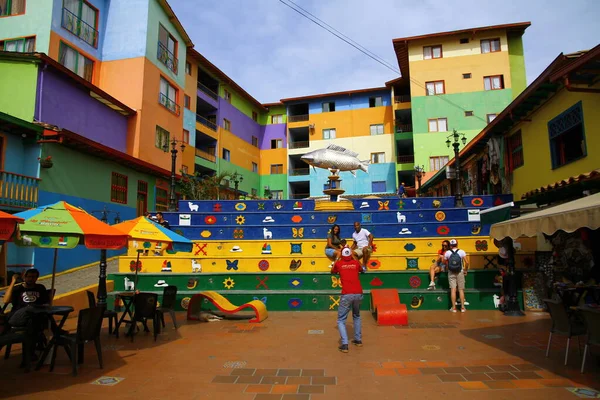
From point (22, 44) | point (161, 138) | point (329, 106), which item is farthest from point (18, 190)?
point (329, 106)

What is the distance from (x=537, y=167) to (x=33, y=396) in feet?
47.2

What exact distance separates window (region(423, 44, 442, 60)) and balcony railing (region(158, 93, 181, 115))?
65.2 feet

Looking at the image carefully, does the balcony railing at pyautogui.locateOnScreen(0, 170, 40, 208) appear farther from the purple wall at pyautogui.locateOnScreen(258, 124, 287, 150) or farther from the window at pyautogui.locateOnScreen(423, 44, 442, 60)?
the purple wall at pyautogui.locateOnScreen(258, 124, 287, 150)

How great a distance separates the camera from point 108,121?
2100 cm

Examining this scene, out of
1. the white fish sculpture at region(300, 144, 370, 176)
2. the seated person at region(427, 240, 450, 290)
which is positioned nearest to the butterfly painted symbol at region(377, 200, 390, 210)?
the white fish sculpture at region(300, 144, 370, 176)

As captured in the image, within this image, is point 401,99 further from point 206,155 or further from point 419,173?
point 206,155

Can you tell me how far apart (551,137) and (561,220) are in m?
7.41

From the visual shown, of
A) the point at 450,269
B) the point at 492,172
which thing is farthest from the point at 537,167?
the point at 450,269

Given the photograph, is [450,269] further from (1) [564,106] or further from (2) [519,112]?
(2) [519,112]

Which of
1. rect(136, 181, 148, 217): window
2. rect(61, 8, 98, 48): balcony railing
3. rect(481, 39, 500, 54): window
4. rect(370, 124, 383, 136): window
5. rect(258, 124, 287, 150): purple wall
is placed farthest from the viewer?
rect(258, 124, 287, 150): purple wall

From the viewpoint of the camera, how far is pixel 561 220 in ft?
19.9

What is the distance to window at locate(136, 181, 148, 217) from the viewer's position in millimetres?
20938

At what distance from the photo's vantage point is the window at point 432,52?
32.0 metres

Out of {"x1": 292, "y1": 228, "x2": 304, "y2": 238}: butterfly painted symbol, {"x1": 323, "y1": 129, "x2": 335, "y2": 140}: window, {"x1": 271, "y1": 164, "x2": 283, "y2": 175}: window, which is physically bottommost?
{"x1": 292, "y1": 228, "x2": 304, "y2": 238}: butterfly painted symbol
